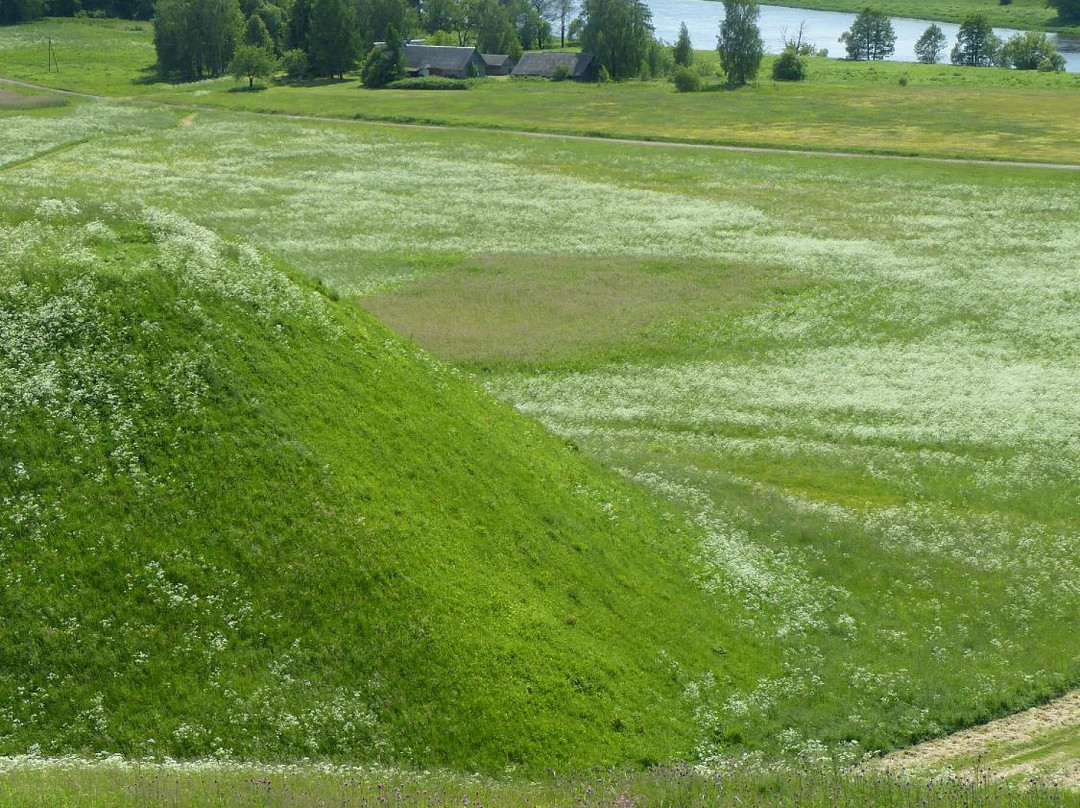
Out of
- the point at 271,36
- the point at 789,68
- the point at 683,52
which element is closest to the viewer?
the point at 789,68

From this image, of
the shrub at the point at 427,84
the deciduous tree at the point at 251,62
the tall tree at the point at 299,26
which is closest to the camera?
the deciduous tree at the point at 251,62

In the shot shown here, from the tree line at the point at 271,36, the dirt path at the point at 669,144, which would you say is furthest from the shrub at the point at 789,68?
the dirt path at the point at 669,144

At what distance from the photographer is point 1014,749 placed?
22.9 metres

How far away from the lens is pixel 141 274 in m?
27.3

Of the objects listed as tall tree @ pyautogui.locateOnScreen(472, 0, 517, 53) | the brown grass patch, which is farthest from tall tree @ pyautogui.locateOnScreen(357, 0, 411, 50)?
the brown grass patch

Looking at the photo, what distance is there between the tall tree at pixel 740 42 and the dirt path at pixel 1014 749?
141 metres

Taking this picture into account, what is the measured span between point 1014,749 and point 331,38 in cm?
15640

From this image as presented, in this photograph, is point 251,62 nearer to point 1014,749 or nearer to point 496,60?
point 496,60

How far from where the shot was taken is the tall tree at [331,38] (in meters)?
160

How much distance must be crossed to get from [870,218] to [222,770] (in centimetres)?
6691

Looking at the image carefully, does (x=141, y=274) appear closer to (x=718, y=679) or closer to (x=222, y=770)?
(x=222, y=770)


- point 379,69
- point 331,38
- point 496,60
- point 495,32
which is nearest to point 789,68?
point 496,60

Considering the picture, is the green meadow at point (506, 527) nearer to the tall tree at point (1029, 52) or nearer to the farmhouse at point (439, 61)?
the farmhouse at point (439, 61)

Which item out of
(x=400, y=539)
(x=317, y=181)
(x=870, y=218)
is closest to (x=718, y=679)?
(x=400, y=539)
